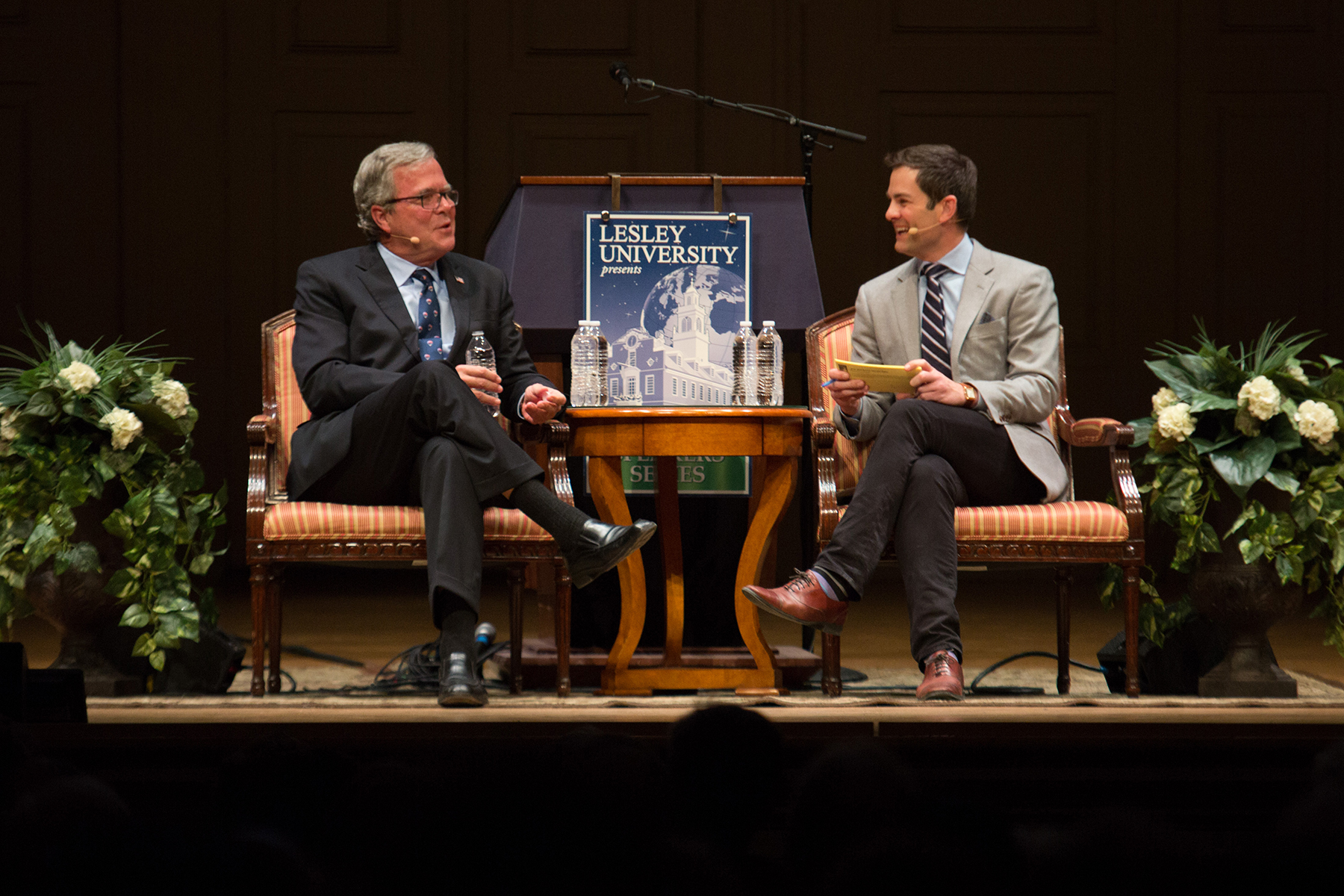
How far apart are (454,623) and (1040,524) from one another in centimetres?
129

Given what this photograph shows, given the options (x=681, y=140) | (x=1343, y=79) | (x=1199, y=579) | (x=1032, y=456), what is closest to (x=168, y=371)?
(x=1032, y=456)

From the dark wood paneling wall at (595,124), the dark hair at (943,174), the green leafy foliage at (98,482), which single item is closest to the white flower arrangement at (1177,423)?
the dark hair at (943,174)

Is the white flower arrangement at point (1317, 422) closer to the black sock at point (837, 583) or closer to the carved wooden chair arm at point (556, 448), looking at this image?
the black sock at point (837, 583)

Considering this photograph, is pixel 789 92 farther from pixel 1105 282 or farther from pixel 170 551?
pixel 170 551

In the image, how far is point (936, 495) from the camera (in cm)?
276

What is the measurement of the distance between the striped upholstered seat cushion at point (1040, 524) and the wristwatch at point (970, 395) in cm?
24

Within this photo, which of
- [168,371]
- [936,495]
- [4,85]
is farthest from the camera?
[4,85]

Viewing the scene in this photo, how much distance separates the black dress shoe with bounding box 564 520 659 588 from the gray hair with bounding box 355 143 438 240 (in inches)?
39.7

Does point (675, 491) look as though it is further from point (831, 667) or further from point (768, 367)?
point (831, 667)

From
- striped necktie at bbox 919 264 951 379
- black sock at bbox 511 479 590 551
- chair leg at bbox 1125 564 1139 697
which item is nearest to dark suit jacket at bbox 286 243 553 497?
black sock at bbox 511 479 590 551

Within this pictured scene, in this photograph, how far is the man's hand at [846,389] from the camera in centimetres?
295

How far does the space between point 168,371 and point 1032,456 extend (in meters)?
1.99

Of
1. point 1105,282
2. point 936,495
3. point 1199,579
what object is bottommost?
point 1199,579

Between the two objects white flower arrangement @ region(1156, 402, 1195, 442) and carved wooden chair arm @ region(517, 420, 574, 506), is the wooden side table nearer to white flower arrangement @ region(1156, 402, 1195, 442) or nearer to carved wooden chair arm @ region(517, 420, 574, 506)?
carved wooden chair arm @ region(517, 420, 574, 506)
